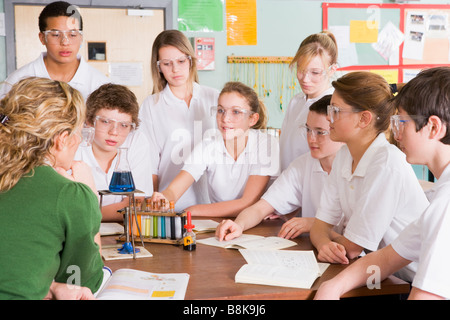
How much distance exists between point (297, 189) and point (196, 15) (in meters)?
2.23

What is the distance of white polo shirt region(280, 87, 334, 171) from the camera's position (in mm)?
2559

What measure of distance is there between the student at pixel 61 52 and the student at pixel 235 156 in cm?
79

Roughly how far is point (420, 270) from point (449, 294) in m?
0.08

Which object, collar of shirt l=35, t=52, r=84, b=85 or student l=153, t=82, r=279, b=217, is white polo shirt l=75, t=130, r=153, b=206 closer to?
student l=153, t=82, r=279, b=217

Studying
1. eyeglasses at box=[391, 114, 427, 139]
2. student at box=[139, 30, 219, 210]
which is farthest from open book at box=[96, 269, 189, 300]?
student at box=[139, 30, 219, 210]

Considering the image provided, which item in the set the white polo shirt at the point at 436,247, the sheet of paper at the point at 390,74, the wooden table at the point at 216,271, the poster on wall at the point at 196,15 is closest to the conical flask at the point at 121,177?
the wooden table at the point at 216,271

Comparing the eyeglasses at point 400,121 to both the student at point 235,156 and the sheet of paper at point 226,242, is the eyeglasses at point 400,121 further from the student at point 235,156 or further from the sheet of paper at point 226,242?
the student at point 235,156

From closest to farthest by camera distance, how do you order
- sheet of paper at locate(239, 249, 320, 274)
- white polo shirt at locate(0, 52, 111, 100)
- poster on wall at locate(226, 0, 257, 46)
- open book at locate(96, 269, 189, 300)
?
open book at locate(96, 269, 189, 300) < sheet of paper at locate(239, 249, 320, 274) < white polo shirt at locate(0, 52, 111, 100) < poster on wall at locate(226, 0, 257, 46)

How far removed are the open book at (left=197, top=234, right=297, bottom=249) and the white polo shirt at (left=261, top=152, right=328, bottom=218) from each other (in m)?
0.35

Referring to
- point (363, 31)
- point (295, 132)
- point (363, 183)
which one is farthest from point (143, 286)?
point (363, 31)

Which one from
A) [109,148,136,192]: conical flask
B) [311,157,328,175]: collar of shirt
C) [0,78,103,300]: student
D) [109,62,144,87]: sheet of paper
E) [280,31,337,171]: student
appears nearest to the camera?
[0,78,103,300]: student

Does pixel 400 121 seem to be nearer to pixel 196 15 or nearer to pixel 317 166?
pixel 317 166

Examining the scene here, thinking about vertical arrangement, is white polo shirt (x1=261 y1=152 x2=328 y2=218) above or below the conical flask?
below

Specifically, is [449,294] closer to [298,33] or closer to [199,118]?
[199,118]
